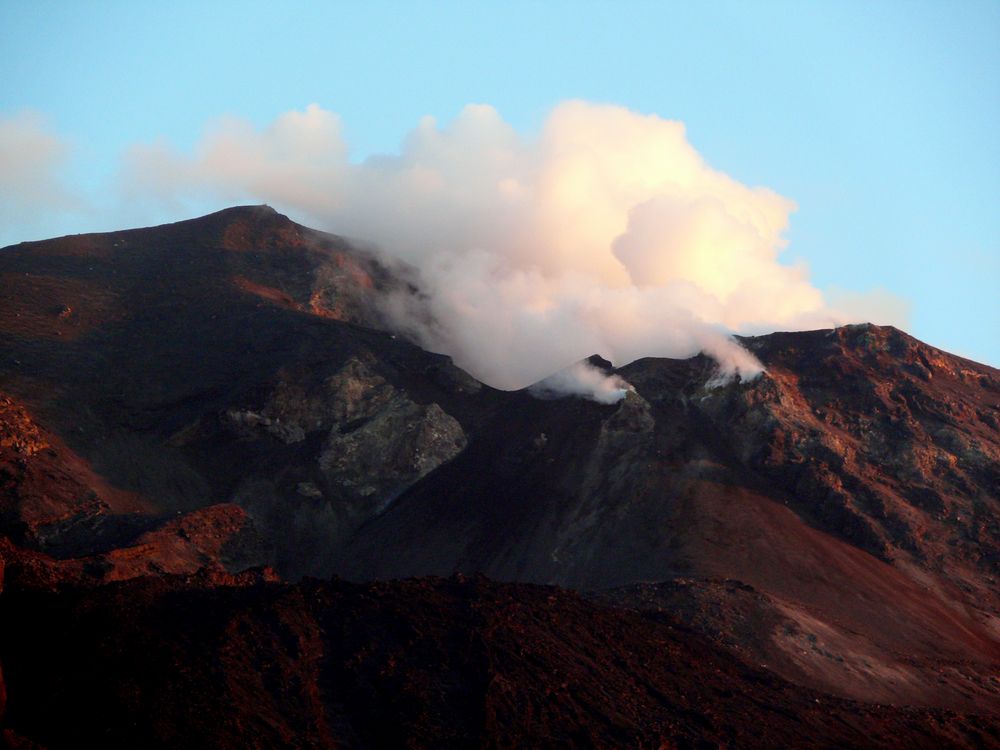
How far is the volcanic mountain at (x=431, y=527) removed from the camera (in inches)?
1421

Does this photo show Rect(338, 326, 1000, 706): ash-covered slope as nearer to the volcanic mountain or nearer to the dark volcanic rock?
the volcanic mountain

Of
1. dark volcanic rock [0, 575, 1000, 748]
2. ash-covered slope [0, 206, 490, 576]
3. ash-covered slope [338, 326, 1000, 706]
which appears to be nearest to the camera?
dark volcanic rock [0, 575, 1000, 748]

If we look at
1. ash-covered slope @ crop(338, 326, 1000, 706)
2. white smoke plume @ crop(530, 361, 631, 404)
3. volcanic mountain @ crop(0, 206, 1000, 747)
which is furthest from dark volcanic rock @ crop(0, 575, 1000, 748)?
white smoke plume @ crop(530, 361, 631, 404)

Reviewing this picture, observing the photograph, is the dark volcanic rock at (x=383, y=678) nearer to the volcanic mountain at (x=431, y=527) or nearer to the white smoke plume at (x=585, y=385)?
the volcanic mountain at (x=431, y=527)

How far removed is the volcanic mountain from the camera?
118ft

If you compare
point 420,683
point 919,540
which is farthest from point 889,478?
point 420,683

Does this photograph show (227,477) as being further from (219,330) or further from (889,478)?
(889,478)

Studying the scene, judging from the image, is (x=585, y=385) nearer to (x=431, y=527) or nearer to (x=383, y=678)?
(x=431, y=527)

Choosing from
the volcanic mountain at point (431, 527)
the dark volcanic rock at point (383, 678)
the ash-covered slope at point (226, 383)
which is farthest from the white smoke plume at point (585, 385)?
the dark volcanic rock at point (383, 678)

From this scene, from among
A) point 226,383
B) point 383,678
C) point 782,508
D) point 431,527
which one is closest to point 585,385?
point 431,527

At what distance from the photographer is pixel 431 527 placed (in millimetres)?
69812

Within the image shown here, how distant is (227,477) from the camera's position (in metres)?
75.2

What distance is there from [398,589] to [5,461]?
31.8m

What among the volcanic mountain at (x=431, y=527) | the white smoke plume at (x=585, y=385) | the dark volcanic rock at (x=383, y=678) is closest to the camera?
the dark volcanic rock at (x=383, y=678)
